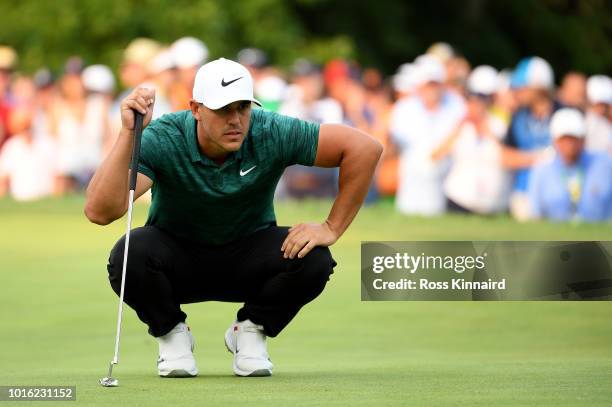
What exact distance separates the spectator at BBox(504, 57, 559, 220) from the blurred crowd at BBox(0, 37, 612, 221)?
2 centimetres

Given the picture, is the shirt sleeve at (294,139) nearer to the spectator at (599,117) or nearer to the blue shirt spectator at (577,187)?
the blue shirt spectator at (577,187)

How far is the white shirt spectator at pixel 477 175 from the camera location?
18.9 m

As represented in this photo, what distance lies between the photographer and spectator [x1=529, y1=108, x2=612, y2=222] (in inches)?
687

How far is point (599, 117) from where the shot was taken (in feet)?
63.4

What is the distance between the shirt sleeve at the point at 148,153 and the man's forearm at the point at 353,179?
890mm

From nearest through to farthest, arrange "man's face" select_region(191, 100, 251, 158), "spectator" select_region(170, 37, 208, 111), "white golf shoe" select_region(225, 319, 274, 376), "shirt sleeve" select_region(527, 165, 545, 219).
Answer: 1. "man's face" select_region(191, 100, 251, 158)
2. "white golf shoe" select_region(225, 319, 274, 376)
3. "shirt sleeve" select_region(527, 165, 545, 219)
4. "spectator" select_region(170, 37, 208, 111)

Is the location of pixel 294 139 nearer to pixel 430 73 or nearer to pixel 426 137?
pixel 430 73

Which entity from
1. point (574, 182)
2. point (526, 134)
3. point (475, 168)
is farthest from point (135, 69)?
point (574, 182)

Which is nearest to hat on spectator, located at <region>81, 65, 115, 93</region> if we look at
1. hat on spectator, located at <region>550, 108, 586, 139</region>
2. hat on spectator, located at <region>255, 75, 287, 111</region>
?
hat on spectator, located at <region>255, 75, 287, 111</region>

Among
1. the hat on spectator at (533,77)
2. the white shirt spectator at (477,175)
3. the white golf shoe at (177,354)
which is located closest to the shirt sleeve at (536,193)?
the white shirt spectator at (477,175)

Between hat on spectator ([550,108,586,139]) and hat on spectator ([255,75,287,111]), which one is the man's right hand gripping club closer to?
hat on spectator ([550,108,586,139])

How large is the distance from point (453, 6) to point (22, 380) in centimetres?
2913

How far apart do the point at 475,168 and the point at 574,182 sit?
1636 millimetres

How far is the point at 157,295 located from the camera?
7609 millimetres
